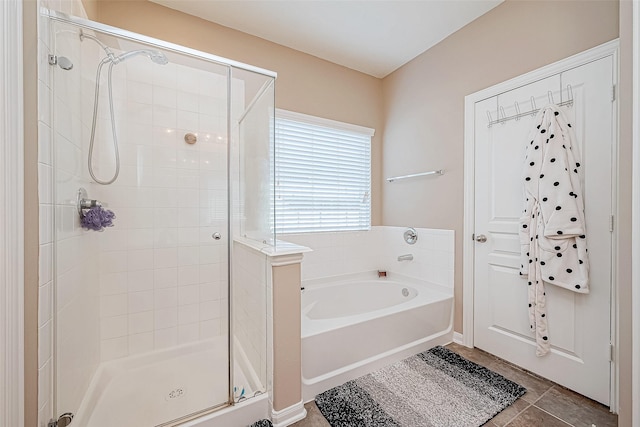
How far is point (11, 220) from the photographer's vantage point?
0.83 meters

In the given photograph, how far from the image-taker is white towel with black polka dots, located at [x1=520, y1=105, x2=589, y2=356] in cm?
148

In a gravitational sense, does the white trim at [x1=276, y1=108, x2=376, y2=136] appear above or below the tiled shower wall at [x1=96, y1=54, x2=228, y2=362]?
above

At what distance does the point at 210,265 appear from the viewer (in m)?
2.00

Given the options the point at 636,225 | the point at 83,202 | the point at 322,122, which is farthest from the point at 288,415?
the point at 322,122

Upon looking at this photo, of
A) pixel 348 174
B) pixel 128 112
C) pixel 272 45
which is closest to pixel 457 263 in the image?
pixel 348 174

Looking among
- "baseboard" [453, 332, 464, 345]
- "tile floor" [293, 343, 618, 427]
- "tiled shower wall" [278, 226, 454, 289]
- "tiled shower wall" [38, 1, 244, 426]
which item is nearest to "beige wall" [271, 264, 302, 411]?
"tile floor" [293, 343, 618, 427]

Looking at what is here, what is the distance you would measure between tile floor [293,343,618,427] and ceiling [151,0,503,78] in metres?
2.66

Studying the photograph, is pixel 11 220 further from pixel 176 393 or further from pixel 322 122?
pixel 322 122

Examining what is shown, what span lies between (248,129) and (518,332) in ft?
7.80

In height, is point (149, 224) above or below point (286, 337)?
above

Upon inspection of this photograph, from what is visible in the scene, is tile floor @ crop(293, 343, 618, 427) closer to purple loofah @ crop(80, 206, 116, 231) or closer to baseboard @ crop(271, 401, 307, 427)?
baseboard @ crop(271, 401, 307, 427)

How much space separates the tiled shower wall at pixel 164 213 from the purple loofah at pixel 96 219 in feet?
0.79

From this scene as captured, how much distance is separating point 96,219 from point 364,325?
1750 mm

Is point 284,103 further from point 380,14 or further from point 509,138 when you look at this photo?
point 509,138
